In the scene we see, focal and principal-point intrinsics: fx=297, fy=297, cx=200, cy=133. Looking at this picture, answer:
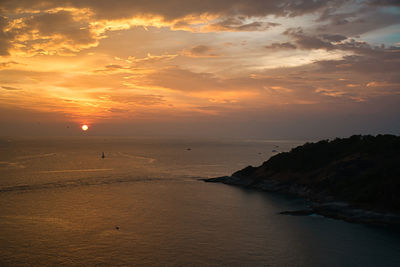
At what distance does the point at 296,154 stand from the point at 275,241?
191ft

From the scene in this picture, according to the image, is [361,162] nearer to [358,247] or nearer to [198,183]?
[358,247]

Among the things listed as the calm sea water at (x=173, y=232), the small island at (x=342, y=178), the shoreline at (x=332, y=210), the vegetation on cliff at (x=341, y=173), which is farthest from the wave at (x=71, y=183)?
the shoreline at (x=332, y=210)

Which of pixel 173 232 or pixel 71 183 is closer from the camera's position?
pixel 173 232

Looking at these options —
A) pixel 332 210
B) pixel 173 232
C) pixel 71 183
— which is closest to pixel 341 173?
pixel 332 210

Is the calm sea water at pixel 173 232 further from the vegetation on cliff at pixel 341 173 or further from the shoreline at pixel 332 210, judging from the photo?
the vegetation on cliff at pixel 341 173

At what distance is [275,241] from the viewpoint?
49.6m

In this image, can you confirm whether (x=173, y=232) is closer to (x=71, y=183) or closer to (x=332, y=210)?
(x=332, y=210)

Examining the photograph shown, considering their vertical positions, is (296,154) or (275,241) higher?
(296,154)

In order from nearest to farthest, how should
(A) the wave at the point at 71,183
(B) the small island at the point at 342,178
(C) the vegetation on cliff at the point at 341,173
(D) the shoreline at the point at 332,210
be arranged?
1. (D) the shoreline at the point at 332,210
2. (B) the small island at the point at 342,178
3. (C) the vegetation on cliff at the point at 341,173
4. (A) the wave at the point at 71,183

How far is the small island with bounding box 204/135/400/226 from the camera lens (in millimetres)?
62312

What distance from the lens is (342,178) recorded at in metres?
78.7

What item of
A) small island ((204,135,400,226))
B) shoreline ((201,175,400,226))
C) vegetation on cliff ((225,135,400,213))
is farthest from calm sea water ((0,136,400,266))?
vegetation on cliff ((225,135,400,213))

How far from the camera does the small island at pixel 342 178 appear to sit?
204 feet

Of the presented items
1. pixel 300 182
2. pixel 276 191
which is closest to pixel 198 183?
pixel 276 191
